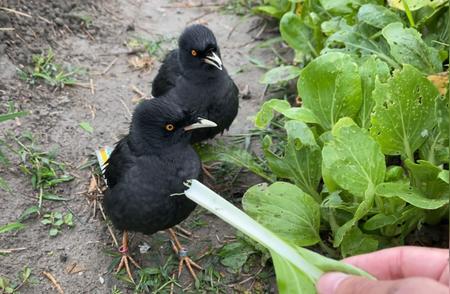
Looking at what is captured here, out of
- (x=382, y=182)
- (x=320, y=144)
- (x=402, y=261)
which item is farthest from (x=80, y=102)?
(x=402, y=261)

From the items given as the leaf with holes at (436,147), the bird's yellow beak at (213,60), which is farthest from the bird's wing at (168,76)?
the leaf with holes at (436,147)

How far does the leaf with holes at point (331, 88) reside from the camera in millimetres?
4160

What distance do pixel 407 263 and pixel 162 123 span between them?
6.41 feet

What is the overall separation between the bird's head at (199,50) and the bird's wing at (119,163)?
40.0 inches

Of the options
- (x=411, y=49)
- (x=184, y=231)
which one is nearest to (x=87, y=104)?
(x=184, y=231)

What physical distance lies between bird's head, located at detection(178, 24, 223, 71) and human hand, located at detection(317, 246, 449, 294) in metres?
2.47

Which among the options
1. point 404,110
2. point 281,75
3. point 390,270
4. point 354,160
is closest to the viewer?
point 390,270

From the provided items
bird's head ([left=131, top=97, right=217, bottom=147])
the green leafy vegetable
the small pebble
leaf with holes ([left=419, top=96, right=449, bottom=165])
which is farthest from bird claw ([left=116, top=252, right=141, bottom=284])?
the small pebble

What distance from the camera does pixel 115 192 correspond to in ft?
13.7

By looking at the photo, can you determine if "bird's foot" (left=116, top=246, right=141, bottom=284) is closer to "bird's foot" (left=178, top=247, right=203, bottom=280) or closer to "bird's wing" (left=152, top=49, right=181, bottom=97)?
"bird's foot" (left=178, top=247, right=203, bottom=280)

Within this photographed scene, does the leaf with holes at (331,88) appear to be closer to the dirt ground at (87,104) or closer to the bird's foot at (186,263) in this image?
the dirt ground at (87,104)

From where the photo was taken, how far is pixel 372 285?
2.35 meters

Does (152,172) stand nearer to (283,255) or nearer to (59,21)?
(283,255)

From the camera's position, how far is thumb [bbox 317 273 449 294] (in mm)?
2176
